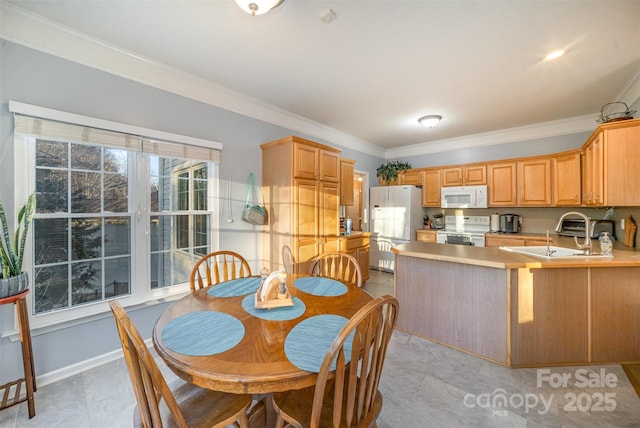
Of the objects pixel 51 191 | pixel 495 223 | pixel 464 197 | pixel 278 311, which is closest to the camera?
pixel 278 311

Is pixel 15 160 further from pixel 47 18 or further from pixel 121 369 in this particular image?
pixel 121 369

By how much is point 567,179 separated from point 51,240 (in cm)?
592

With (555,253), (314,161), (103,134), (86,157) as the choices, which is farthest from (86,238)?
(555,253)

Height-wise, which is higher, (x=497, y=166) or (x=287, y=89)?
(x=287, y=89)

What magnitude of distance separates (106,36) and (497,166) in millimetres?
5266

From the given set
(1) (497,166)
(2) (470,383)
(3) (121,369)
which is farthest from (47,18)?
(1) (497,166)

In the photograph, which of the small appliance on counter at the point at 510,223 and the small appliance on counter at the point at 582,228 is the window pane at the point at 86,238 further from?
the small appliance on counter at the point at 510,223

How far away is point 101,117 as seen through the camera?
6.89ft

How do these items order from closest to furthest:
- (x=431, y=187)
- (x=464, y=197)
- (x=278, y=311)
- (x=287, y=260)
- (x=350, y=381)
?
1. (x=350, y=381)
2. (x=278, y=311)
3. (x=287, y=260)
4. (x=464, y=197)
5. (x=431, y=187)

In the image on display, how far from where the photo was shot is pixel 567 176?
11.8 feet

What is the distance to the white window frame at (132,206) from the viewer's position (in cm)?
181

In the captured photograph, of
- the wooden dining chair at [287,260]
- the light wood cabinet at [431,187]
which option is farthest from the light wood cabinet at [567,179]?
the wooden dining chair at [287,260]

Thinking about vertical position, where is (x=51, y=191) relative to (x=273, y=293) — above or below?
above

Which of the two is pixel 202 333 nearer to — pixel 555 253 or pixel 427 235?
pixel 555 253
